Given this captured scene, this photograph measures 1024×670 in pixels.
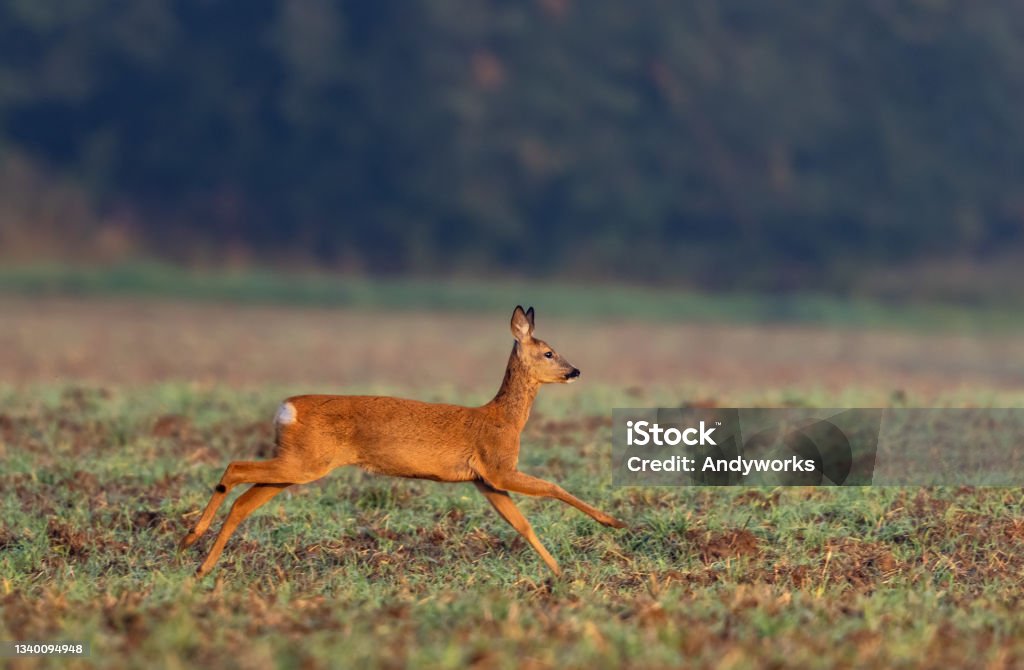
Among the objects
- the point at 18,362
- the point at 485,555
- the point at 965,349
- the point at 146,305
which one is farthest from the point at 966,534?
the point at 146,305

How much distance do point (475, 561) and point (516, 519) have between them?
22.1 inches

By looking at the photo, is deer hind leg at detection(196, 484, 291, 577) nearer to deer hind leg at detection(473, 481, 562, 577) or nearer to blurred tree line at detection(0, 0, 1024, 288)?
deer hind leg at detection(473, 481, 562, 577)

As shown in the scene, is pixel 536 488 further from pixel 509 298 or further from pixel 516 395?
pixel 509 298

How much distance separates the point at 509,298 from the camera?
52.5 meters

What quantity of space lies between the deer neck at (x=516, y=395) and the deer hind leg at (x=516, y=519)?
50cm

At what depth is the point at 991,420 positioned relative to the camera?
15391 millimetres

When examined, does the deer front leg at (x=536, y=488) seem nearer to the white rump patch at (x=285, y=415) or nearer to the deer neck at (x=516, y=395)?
the deer neck at (x=516, y=395)

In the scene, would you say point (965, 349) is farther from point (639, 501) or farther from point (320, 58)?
point (320, 58)

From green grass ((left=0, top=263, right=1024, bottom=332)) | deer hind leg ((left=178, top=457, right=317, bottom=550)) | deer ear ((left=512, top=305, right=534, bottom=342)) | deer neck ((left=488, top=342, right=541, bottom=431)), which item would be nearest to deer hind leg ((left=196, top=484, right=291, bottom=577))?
deer hind leg ((left=178, top=457, right=317, bottom=550))

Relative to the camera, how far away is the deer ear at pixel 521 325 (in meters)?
10.7

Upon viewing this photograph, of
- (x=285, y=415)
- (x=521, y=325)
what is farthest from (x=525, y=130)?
(x=285, y=415)

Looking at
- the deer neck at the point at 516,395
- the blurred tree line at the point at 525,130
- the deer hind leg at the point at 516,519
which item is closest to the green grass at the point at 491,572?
the deer hind leg at the point at 516,519

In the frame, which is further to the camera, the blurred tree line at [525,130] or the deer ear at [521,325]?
the blurred tree line at [525,130]

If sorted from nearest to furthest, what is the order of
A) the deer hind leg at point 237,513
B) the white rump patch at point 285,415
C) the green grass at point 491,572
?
the green grass at point 491,572 → the deer hind leg at point 237,513 → the white rump patch at point 285,415
